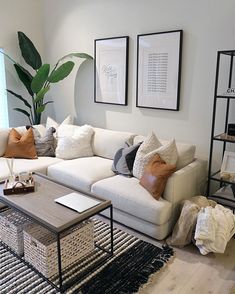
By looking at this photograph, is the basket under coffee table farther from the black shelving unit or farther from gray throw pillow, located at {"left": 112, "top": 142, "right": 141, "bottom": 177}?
the black shelving unit

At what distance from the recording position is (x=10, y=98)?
14.9 feet

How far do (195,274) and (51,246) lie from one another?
3.59 feet

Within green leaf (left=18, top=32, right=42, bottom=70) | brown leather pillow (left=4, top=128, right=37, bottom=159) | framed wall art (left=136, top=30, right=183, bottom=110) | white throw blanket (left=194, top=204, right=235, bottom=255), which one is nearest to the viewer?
white throw blanket (left=194, top=204, right=235, bottom=255)

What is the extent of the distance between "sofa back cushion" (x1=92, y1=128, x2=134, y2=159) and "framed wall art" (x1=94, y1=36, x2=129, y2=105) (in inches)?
19.3

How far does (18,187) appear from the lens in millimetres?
2398

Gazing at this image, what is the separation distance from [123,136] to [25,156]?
50.1 inches

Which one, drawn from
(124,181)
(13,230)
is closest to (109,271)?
(13,230)

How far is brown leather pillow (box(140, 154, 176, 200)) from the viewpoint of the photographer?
2568mm

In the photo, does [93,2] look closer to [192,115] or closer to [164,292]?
[192,115]

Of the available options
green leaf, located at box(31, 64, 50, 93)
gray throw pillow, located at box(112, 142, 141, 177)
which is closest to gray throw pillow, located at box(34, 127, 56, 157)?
green leaf, located at box(31, 64, 50, 93)

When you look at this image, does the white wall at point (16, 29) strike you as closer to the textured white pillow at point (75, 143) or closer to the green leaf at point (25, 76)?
the green leaf at point (25, 76)

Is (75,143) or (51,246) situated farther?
(75,143)

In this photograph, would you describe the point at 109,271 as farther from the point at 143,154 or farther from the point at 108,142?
the point at 108,142

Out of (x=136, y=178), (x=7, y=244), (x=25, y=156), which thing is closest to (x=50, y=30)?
(x=25, y=156)
